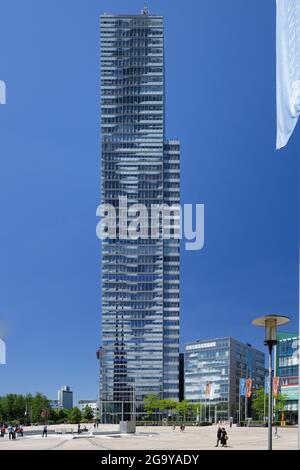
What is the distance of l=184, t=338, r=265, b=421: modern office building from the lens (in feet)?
403

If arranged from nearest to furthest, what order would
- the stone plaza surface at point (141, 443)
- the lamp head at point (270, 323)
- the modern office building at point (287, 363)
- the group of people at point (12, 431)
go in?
1. the lamp head at point (270, 323)
2. the stone plaza surface at point (141, 443)
3. the group of people at point (12, 431)
4. the modern office building at point (287, 363)

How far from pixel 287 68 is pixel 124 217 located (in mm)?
125158

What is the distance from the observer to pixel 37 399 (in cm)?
9744

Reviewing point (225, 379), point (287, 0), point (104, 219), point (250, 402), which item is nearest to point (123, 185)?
point (104, 219)

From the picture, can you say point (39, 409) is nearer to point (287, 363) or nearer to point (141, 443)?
point (287, 363)

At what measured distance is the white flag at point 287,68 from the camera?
770cm

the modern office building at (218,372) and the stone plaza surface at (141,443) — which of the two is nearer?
the stone plaza surface at (141,443)

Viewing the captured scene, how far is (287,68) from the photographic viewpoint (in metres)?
8.08

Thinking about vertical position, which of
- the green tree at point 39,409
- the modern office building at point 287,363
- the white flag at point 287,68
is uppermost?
the white flag at point 287,68

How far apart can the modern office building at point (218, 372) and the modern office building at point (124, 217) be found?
18.8 ft

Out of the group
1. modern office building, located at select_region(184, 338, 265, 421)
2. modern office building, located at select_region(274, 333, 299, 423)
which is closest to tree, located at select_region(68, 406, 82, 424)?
modern office building, located at select_region(184, 338, 265, 421)

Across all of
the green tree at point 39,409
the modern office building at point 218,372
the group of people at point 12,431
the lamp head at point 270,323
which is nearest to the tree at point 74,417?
the green tree at point 39,409

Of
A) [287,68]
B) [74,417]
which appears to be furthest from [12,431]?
[74,417]

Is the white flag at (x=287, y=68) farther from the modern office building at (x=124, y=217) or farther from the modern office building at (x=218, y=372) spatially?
the modern office building at (x=218, y=372)
